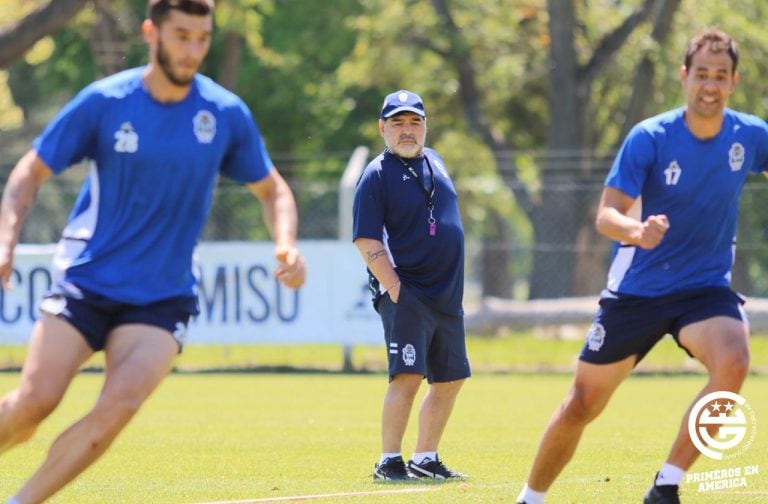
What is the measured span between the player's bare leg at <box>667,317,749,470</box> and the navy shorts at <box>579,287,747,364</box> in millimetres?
55

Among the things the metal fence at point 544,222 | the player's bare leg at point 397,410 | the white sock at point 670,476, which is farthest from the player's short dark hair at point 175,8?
the metal fence at point 544,222

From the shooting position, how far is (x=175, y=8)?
621 cm

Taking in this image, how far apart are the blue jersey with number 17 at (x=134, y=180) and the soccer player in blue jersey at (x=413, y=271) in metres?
2.81

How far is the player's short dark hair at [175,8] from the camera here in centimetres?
622

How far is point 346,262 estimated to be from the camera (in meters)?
18.6

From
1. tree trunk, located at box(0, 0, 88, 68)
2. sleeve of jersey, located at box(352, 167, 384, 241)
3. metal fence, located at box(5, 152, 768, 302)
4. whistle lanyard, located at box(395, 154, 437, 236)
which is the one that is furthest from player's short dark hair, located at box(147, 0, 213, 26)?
tree trunk, located at box(0, 0, 88, 68)

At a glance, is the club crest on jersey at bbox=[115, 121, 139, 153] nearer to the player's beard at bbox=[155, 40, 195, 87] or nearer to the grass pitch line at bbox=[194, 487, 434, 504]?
the player's beard at bbox=[155, 40, 195, 87]

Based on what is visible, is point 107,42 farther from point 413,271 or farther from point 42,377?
point 42,377

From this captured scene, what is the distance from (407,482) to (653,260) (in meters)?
2.26

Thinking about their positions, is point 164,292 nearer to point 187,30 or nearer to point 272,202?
point 272,202

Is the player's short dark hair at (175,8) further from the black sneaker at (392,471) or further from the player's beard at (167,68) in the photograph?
the black sneaker at (392,471)

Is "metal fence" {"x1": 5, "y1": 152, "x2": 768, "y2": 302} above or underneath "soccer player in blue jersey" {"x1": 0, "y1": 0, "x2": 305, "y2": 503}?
underneath

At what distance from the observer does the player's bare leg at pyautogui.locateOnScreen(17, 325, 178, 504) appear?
611cm

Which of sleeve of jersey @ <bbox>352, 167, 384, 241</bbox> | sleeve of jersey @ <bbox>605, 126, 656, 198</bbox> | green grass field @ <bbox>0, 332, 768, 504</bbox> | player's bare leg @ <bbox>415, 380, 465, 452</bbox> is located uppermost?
sleeve of jersey @ <bbox>605, 126, 656, 198</bbox>
